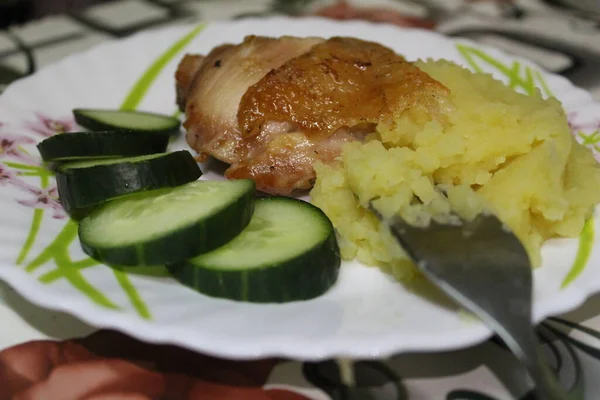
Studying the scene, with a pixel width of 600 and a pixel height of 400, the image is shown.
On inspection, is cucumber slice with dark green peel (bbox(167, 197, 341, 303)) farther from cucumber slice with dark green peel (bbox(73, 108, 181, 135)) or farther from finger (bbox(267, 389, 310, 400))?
cucumber slice with dark green peel (bbox(73, 108, 181, 135))

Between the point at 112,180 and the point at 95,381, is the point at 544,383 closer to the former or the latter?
the point at 95,381

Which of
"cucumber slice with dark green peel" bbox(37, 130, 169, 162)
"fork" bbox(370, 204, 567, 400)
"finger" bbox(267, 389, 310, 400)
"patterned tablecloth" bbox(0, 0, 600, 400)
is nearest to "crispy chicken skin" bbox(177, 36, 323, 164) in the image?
"cucumber slice with dark green peel" bbox(37, 130, 169, 162)

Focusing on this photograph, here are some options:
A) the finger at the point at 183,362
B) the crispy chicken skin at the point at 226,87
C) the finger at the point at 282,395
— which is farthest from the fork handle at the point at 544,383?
the crispy chicken skin at the point at 226,87

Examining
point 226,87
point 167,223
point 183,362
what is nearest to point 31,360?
point 183,362

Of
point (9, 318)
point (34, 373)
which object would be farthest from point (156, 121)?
point (34, 373)

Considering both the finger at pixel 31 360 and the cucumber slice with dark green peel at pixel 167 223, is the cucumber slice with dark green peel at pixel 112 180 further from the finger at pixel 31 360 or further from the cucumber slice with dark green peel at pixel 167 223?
the finger at pixel 31 360
